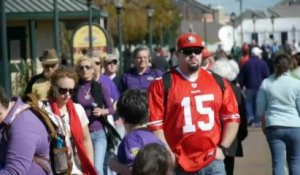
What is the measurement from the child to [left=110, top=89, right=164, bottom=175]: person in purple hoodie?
1.79 meters

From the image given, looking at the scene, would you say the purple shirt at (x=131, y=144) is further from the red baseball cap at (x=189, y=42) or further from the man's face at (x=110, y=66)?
the man's face at (x=110, y=66)

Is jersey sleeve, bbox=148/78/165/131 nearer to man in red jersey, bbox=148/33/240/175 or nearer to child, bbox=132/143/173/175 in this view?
man in red jersey, bbox=148/33/240/175

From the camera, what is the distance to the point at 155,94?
A: 8.59m

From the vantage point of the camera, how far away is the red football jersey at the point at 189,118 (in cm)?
851

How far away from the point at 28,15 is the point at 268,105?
19.3 m

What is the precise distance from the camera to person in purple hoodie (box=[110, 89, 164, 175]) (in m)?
7.27

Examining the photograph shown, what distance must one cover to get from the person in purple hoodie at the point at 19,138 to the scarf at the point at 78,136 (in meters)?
1.59

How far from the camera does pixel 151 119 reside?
8.46 metres

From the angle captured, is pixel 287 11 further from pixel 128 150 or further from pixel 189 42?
pixel 128 150

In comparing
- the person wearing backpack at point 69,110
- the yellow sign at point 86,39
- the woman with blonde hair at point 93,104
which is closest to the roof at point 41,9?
the yellow sign at point 86,39

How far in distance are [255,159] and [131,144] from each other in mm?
10390

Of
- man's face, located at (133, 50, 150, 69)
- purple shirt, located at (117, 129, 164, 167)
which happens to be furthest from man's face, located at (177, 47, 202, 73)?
man's face, located at (133, 50, 150, 69)

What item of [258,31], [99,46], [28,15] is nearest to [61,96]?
[99,46]

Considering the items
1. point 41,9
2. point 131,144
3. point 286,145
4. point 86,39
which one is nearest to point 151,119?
point 131,144
